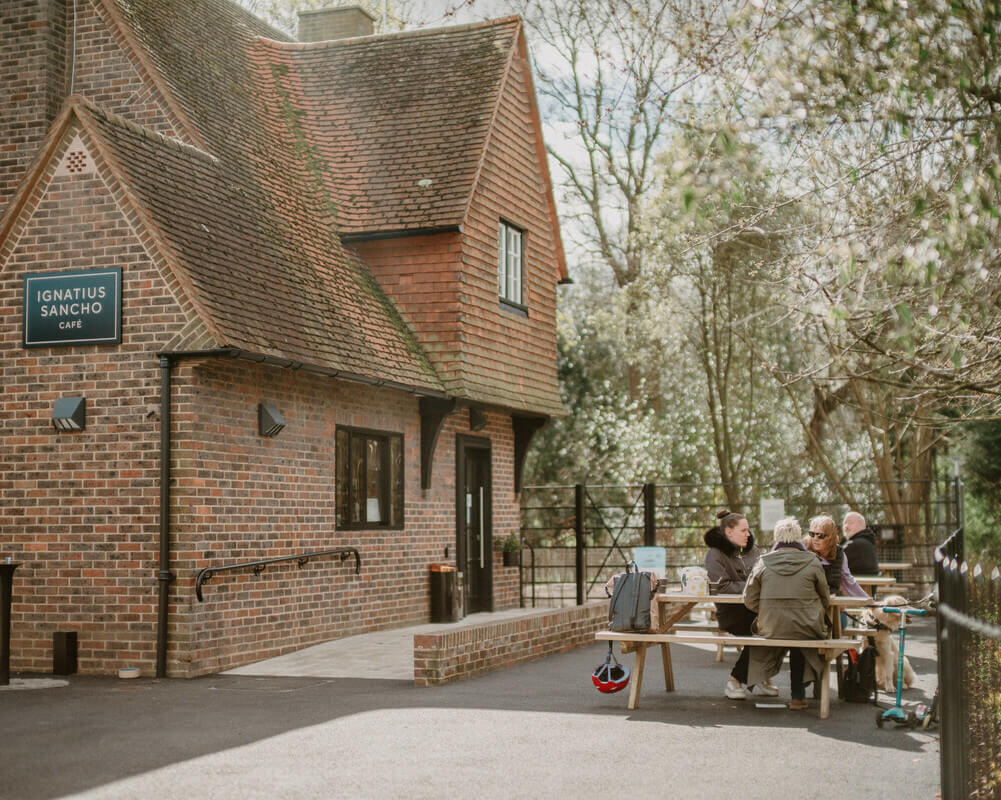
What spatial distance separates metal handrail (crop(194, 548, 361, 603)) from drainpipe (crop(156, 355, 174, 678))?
0.92 ft

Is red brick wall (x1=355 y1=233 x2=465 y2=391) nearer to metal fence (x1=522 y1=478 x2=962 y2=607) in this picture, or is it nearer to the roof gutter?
the roof gutter

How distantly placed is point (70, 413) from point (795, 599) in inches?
281

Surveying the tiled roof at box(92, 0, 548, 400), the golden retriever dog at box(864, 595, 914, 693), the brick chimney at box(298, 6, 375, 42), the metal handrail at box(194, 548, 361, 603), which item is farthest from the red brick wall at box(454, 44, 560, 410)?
the golden retriever dog at box(864, 595, 914, 693)

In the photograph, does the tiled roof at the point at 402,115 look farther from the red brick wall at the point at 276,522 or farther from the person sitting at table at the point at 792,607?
the person sitting at table at the point at 792,607

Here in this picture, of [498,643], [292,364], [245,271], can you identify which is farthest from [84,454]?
[498,643]

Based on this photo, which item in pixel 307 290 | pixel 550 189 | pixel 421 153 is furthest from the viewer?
pixel 550 189

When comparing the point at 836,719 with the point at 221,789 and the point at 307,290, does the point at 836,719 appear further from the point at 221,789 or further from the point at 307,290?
the point at 307,290

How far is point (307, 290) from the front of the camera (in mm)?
14523

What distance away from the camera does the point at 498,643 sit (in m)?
12.4

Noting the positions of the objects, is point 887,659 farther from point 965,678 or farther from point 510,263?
point 510,263

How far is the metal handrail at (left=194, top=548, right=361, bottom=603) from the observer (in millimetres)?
11898

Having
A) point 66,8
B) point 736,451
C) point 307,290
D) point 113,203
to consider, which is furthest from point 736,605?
point 736,451

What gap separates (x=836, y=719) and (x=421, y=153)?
11.1m

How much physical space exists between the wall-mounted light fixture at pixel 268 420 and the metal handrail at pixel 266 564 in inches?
52.3
